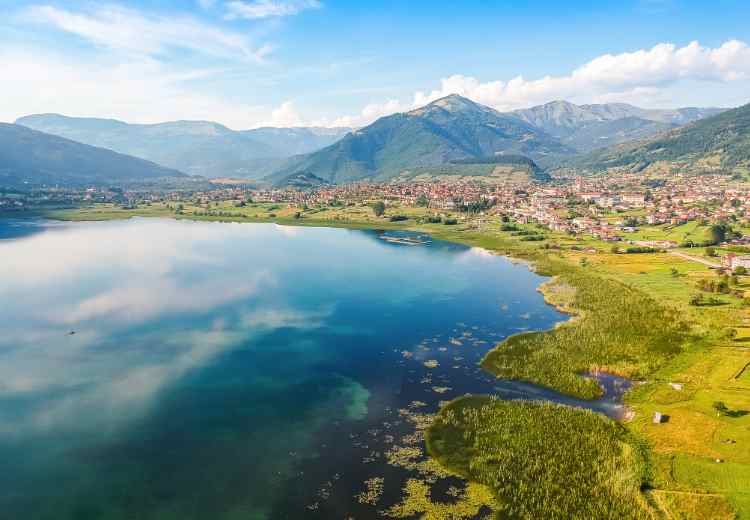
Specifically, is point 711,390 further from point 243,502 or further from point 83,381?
point 83,381

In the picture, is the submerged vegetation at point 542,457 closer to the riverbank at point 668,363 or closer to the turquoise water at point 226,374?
the riverbank at point 668,363

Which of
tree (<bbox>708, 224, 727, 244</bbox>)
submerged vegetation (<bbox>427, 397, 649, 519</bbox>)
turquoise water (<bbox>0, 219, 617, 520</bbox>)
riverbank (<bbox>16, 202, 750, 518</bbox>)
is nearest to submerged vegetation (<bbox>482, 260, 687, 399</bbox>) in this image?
riverbank (<bbox>16, 202, 750, 518</bbox>)

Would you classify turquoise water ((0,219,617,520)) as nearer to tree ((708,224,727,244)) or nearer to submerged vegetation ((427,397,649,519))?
submerged vegetation ((427,397,649,519))

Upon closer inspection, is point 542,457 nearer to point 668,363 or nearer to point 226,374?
point 668,363

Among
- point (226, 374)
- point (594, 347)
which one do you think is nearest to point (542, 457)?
point (594, 347)

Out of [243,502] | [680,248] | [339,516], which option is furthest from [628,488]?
[680,248]
